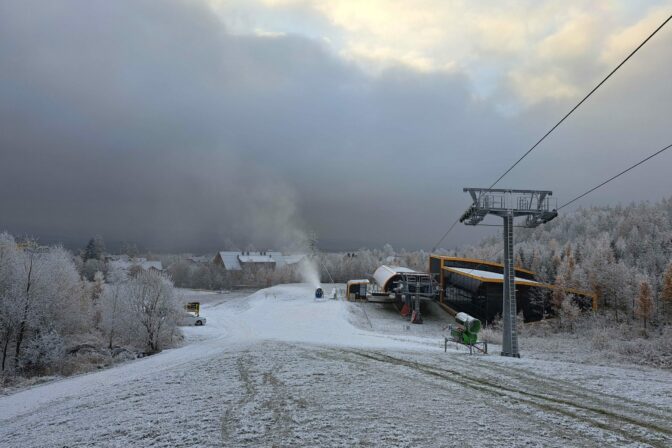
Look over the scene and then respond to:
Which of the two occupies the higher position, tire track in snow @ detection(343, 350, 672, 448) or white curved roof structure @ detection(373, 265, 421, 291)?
white curved roof structure @ detection(373, 265, 421, 291)

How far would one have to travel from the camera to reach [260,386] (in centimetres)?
1482

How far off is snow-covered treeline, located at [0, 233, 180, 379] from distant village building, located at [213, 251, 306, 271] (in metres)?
111

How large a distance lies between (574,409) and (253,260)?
163 meters

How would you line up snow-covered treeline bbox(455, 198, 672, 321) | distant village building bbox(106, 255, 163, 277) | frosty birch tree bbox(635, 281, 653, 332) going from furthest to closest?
snow-covered treeline bbox(455, 198, 672, 321), frosty birch tree bbox(635, 281, 653, 332), distant village building bbox(106, 255, 163, 277)

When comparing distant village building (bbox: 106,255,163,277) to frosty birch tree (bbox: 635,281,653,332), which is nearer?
distant village building (bbox: 106,255,163,277)

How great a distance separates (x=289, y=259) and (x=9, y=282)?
469ft

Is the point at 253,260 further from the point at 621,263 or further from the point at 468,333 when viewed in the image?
the point at 468,333

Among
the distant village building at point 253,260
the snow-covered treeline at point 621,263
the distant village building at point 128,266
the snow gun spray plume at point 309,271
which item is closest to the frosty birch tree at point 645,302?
the snow-covered treeline at point 621,263

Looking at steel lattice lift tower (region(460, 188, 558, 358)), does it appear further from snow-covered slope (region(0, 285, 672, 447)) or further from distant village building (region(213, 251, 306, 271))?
distant village building (region(213, 251, 306, 271))

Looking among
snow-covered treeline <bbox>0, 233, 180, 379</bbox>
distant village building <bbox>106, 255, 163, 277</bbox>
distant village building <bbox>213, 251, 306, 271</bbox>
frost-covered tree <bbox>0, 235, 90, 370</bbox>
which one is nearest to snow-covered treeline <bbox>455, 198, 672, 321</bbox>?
snow-covered treeline <bbox>0, 233, 180, 379</bbox>

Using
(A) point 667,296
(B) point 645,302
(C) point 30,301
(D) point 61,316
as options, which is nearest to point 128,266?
(D) point 61,316

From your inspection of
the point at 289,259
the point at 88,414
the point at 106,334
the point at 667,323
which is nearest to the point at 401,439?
the point at 88,414

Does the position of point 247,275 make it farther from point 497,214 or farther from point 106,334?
point 497,214

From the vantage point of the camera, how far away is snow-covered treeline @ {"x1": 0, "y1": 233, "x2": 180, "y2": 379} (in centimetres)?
3528
